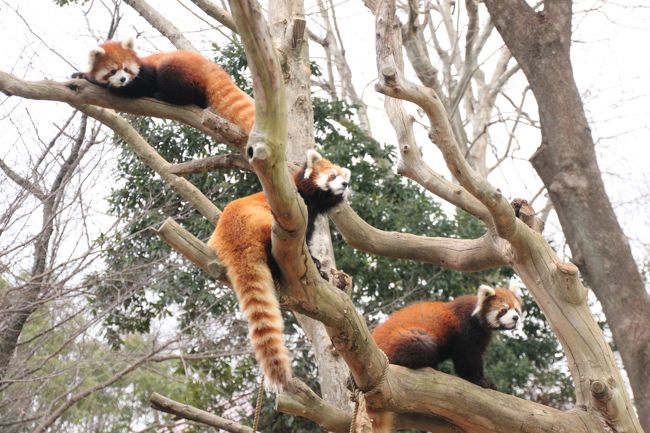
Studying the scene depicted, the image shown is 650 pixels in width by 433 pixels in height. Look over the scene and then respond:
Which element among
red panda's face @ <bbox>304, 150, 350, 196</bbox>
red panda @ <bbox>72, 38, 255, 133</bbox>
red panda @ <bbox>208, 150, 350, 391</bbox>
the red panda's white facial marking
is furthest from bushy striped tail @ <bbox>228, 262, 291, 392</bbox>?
the red panda's white facial marking

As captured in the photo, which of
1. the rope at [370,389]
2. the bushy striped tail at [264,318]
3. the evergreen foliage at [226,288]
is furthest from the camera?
the evergreen foliage at [226,288]

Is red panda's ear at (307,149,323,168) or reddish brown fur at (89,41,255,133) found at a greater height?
reddish brown fur at (89,41,255,133)

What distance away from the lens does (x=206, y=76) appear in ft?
14.3

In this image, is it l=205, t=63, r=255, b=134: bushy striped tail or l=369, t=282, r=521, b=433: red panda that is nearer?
l=205, t=63, r=255, b=134: bushy striped tail

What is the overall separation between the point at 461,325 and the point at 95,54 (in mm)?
Answer: 2859

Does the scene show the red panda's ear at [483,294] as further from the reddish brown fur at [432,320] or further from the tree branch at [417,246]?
the tree branch at [417,246]

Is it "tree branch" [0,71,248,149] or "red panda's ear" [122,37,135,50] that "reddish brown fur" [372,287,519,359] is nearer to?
"tree branch" [0,71,248,149]

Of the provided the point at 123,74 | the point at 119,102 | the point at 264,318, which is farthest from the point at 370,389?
the point at 123,74

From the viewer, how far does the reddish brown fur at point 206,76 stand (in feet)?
13.5

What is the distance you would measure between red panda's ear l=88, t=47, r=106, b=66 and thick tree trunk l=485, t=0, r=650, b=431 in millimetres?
2999

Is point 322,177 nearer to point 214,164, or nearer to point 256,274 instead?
point 214,164

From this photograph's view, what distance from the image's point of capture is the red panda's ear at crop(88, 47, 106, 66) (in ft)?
14.8

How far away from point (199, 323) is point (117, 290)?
765 millimetres

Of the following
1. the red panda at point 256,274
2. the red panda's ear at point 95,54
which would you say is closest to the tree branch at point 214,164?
the red panda at point 256,274
